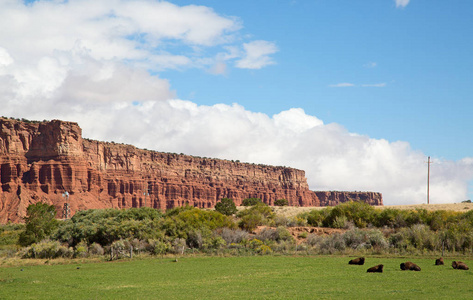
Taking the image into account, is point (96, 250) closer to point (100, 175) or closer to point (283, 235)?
point (283, 235)

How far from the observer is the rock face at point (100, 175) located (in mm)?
100625

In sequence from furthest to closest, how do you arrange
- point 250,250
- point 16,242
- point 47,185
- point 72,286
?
point 47,185
point 16,242
point 250,250
point 72,286

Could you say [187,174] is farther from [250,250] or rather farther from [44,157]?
[250,250]

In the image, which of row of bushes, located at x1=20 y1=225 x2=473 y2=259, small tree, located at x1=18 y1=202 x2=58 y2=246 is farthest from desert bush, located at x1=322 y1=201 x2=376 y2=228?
small tree, located at x1=18 y1=202 x2=58 y2=246

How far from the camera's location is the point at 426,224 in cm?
3806

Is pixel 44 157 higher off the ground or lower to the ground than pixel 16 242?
higher

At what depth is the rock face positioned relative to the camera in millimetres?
100625

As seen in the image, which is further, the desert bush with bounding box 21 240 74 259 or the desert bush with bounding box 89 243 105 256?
the desert bush with bounding box 89 243 105 256

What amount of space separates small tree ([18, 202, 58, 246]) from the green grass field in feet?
63.3

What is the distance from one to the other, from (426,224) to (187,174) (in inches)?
4364

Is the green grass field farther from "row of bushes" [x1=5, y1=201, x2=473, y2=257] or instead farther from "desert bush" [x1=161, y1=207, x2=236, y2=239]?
"desert bush" [x1=161, y1=207, x2=236, y2=239]

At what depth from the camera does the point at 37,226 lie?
4719cm

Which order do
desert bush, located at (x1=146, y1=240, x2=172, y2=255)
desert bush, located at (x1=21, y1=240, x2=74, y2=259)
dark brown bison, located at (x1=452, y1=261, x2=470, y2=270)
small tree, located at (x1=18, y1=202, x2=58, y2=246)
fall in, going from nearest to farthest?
dark brown bison, located at (x1=452, y1=261, x2=470, y2=270)
desert bush, located at (x1=146, y1=240, x2=172, y2=255)
desert bush, located at (x1=21, y1=240, x2=74, y2=259)
small tree, located at (x1=18, y1=202, x2=58, y2=246)

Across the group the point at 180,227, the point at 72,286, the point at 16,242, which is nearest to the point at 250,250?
the point at 180,227
